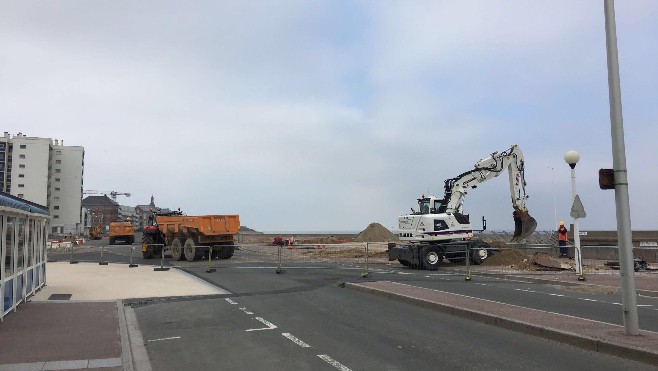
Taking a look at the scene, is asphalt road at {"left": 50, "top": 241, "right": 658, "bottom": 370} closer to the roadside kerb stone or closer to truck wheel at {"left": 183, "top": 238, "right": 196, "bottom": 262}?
the roadside kerb stone

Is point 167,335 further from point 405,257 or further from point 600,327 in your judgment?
point 405,257

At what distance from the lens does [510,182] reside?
83.9 ft

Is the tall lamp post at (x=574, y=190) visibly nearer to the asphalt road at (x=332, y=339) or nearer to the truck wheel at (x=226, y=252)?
the asphalt road at (x=332, y=339)

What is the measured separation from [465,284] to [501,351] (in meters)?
9.24

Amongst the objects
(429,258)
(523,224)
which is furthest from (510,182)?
(429,258)

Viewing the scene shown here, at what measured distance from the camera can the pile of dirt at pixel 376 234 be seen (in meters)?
56.0

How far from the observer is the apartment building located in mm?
123875

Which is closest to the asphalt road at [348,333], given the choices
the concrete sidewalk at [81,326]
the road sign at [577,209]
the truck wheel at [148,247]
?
the concrete sidewalk at [81,326]

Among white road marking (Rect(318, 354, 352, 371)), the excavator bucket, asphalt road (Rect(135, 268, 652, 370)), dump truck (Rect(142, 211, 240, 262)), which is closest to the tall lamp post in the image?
the excavator bucket

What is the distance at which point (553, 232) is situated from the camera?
113ft

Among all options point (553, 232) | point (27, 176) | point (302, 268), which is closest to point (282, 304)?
point (302, 268)

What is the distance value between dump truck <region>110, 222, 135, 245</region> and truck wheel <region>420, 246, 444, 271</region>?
4567cm

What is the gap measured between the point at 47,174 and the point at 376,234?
352 feet

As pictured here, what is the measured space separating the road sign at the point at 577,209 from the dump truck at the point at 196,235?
16.6 meters
